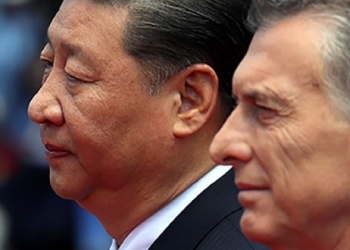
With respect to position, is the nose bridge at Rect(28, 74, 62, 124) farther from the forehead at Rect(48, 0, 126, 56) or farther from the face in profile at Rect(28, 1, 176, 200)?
the forehead at Rect(48, 0, 126, 56)

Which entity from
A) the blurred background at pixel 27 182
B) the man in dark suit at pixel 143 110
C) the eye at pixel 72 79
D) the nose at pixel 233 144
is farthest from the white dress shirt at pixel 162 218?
the blurred background at pixel 27 182

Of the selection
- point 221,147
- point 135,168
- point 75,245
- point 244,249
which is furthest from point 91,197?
point 75,245

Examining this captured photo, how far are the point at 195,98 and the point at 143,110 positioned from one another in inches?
5.6

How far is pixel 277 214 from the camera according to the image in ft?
7.47

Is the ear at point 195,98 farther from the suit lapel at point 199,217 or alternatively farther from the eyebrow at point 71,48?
the eyebrow at point 71,48

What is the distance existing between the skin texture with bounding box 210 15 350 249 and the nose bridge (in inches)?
31.9

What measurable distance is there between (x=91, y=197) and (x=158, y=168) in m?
0.19

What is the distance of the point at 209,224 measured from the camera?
303cm

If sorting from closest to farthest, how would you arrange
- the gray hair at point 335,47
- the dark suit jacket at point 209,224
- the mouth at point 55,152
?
the gray hair at point 335,47 → the dark suit jacket at point 209,224 → the mouth at point 55,152

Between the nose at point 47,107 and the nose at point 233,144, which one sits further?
the nose at point 47,107

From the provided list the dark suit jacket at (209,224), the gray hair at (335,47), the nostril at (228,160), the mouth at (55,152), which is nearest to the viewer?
the gray hair at (335,47)

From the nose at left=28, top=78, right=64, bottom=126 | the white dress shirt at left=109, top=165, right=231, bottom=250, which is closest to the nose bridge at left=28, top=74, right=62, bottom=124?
the nose at left=28, top=78, right=64, bottom=126

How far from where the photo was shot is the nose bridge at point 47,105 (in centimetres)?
307

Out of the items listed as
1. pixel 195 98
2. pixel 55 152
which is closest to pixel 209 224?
pixel 195 98
